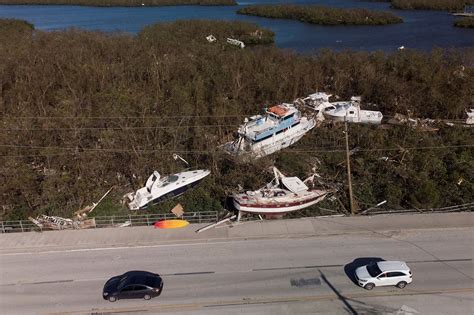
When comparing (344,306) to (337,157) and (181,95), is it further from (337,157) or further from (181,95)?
(181,95)

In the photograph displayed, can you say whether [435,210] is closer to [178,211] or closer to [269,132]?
[269,132]

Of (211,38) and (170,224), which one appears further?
(211,38)

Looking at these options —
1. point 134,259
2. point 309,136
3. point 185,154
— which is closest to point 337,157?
point 309,136

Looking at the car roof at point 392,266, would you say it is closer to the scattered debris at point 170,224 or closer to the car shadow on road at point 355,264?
the car shadow on road at point 355,264

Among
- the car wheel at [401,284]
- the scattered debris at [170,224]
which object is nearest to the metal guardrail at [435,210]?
the car wheel at [401,284]

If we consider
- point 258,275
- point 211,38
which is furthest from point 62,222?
point 211,38

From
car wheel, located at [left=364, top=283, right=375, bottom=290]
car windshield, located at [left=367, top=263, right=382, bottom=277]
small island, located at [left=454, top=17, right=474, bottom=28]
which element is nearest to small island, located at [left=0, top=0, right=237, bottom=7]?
small island, located at [left=454, top=17, right=474, bottom=28]
